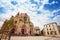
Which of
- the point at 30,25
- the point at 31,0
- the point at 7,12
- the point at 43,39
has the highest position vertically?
the point at 31,0

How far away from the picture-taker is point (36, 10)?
4.63 metres

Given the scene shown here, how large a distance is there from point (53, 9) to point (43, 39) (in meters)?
0.82

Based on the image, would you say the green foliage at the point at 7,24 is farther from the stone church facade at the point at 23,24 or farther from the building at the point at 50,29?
the building at the point at 50,29

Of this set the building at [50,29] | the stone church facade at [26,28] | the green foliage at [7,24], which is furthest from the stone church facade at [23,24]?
the building at [50,29]

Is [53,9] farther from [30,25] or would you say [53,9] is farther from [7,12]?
[7,12]

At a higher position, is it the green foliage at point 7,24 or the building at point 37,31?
the green foliage at point 7,24

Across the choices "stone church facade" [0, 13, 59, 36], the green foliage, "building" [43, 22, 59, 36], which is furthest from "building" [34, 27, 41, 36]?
the green foliage

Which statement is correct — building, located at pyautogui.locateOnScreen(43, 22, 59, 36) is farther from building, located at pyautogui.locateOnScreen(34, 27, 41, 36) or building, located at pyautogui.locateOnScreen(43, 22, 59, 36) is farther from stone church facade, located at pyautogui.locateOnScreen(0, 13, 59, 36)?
building, located at pyautogui.locateOnScreen(34, 27, 41, 36)

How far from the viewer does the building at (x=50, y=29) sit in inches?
180

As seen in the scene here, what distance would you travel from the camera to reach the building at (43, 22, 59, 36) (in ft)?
15.0

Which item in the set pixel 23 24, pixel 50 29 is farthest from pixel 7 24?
pixel 50 29

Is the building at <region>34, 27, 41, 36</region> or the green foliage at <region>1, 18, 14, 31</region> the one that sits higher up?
the green foliage at <region>1, 18, 14, 31</region>

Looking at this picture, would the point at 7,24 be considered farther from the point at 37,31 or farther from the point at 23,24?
the point at 37,31

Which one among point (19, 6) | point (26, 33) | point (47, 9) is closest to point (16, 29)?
point (26, 33)
